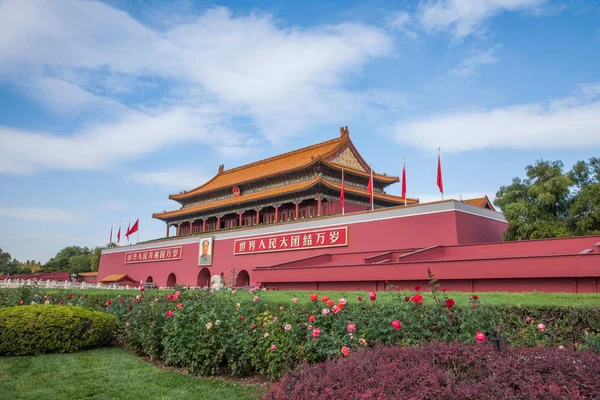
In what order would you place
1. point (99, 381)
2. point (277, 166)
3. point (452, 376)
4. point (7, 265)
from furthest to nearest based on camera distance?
point (7, 265)
point (277, 166)
point (99, 381)
point (452, 376)

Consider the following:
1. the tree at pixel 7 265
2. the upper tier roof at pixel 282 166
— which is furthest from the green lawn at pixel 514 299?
the tree at pixel 7 265

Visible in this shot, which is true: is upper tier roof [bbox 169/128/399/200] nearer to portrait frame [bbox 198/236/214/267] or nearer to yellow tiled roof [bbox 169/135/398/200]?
yellow tiled roof [bbox 169/135/398/200]

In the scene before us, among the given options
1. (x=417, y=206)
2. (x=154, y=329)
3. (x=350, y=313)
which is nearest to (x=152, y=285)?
(x=417, y=206)

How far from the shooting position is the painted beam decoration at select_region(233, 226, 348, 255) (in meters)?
20.9

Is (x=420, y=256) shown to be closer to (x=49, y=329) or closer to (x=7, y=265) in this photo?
(x=49, y=329)

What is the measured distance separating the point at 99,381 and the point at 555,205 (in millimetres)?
18507

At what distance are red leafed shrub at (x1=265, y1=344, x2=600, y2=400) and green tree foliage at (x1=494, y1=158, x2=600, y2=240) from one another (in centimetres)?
1669

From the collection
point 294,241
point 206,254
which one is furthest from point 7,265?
point 294,241

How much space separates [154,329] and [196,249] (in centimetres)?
2356

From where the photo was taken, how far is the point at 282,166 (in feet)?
105

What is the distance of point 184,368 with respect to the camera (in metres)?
6.43

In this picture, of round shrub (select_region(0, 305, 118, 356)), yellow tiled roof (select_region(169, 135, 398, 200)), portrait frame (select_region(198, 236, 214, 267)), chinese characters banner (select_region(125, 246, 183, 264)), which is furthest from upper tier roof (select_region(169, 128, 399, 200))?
round shrub (select_region(0, 305, 118, 356))

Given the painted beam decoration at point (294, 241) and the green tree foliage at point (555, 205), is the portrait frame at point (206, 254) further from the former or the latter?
the green tree foliage at point (555, 205)

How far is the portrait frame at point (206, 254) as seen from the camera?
2847 cm
